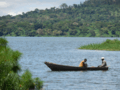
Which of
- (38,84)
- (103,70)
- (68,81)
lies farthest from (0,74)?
(103,70)

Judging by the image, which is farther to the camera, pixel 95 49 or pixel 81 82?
pixel 95 49

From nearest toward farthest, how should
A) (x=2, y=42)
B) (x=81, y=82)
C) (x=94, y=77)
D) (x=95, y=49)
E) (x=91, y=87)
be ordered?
1. (x=2, y=42)
2. (x=91, y=87)
3. (x=81, y=82)
4. (x=94, y=77)
5. (x=95, y=49)

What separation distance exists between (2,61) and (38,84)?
201 inches

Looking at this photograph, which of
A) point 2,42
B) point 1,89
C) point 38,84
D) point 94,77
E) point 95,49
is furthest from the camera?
point 95,49

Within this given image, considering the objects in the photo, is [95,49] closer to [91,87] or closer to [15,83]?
[91,87]

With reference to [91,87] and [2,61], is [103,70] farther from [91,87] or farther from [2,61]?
[2,61]

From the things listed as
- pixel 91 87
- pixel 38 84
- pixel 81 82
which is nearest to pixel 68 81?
pixel 81 82

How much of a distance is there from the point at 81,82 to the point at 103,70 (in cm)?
1008

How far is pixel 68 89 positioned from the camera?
2489cm

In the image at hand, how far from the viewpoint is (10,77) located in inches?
655

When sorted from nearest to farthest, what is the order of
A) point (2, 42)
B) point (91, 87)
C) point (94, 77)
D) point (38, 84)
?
point (38, 84) → point (2, 42) → point (91, 87) → point (94, 77)

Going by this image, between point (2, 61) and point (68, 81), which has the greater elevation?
point (2, 61)

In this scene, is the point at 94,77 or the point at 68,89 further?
A: the point at 94,77

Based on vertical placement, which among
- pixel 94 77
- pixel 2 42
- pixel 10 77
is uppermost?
pixel 2 42
